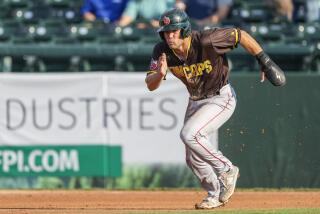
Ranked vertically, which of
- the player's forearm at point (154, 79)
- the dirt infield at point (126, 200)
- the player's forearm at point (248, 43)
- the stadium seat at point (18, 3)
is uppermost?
the player's forearm at point (248, 43)

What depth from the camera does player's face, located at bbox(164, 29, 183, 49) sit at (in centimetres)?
675

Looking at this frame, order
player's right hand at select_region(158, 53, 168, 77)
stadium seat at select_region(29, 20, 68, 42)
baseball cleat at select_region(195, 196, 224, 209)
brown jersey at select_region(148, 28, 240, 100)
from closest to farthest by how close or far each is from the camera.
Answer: player's right hand at select_region(158, 53, 168, 77), brown jersey at select_region(148, 28, 240, 100), baseball cleat at select_region(195, 196, 224, 209), stadium seat at select_region(29, 20, 68, 42)

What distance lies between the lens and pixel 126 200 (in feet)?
29.8

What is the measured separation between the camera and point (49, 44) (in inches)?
449

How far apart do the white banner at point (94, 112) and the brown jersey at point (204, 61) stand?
114 inches

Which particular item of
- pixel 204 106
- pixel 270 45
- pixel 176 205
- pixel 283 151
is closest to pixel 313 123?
pixel 283 151

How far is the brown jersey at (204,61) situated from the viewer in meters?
6.89

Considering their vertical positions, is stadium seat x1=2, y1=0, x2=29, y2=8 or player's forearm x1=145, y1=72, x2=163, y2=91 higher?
player's forearm x1=145, y1=72, x2=163, y2=91

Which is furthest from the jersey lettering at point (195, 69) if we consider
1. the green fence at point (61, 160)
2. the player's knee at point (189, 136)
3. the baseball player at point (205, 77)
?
the green fence at point (61, 160)

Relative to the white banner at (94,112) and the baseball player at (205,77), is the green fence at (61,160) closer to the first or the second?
the white banner at (94,112)

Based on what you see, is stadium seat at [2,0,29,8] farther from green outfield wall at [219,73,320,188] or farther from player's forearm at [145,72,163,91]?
player's forearm at [145,72,163,91]

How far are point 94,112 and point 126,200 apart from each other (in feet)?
4.88

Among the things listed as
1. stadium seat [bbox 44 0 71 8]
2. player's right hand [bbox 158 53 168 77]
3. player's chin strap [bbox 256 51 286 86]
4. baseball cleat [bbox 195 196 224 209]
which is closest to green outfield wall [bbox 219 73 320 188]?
baseball cleat [bbox 195 196 224 209]

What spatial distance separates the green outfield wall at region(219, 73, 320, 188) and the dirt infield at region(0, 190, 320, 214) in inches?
12.3
